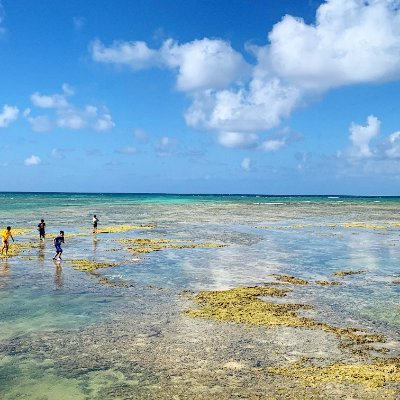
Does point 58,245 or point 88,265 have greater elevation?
point 58,245

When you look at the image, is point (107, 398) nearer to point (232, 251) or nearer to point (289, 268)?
point (289, 268)

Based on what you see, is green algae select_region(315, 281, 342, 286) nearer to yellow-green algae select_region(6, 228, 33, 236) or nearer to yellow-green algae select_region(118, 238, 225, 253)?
yellow-green algae select_region(118, 238, 225, 253)

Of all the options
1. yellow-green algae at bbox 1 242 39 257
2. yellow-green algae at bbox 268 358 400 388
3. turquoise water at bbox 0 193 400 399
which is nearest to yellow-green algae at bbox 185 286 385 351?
turquoise water at bbox 0 193 400 399

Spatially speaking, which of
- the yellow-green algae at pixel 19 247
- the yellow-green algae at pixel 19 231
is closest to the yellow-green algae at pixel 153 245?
the yellow-green algae at pixel 19 247

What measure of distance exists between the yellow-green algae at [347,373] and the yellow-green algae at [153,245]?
21.4m

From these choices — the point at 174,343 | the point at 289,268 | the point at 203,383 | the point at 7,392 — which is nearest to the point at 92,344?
the point at 174,343

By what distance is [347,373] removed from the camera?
1062 centimetres

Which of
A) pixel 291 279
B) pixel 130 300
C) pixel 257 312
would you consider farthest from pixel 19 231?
pixel 257 312

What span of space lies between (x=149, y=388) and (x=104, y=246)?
82.7ft

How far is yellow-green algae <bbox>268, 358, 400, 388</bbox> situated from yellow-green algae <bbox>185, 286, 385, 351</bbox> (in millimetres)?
1642

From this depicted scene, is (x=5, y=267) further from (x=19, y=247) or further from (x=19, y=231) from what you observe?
(x=19, y=231)

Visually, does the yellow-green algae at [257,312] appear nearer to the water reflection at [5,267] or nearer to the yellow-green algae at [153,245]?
the water reflection at [5,267]

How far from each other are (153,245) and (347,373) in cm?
2509

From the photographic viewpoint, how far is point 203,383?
1011 cm
